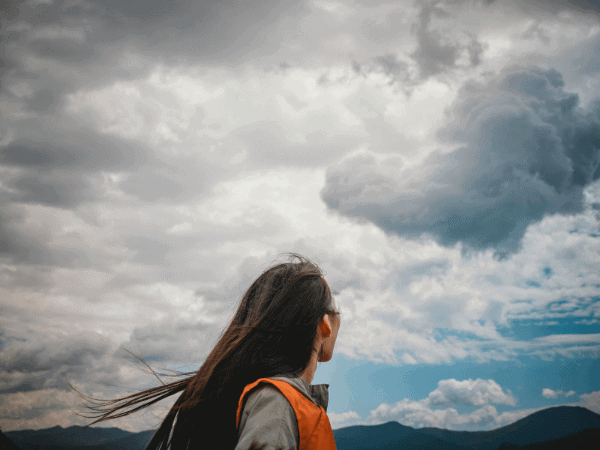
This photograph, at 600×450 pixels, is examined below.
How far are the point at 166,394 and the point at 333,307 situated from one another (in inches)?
85.8

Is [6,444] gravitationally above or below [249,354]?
below

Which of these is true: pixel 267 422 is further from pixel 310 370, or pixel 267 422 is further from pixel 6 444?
pixel 6 444

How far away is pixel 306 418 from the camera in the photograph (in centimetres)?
276

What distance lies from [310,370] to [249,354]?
0.78 metres

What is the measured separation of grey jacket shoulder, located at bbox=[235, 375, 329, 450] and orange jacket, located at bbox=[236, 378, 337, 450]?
4cm

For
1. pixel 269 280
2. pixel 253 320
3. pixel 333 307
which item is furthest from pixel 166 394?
pixel 333 307

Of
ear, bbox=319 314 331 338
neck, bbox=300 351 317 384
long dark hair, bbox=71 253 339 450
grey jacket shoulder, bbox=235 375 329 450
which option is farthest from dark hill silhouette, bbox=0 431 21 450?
grey jacket shoulder, bbox=235 375 329 450

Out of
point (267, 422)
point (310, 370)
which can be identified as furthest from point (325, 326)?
point (267, 422)

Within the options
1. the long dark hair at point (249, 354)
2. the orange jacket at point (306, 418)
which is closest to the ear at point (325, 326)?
the long dark hair at point (249, 354)

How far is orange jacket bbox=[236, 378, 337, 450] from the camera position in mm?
2709

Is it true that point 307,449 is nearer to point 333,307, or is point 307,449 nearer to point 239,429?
point 239,429

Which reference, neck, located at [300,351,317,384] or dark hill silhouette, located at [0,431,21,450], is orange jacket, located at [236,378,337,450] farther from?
dark hill silhouette, located at [0,431,21,450]

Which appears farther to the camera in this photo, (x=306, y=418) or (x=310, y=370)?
(x=310, y=370)

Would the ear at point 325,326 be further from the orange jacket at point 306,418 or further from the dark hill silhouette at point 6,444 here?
the dark hill silhouette at point 6,444
